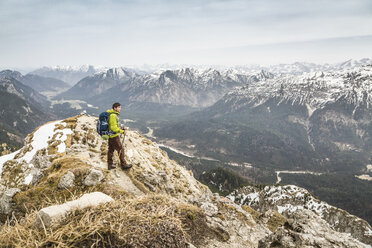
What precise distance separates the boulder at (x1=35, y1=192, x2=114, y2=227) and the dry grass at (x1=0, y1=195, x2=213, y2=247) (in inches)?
6.1

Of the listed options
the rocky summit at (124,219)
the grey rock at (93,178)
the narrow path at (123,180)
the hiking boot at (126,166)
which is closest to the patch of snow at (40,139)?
the rocky summit at (124,219)

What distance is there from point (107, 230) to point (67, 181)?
1047 centimetres

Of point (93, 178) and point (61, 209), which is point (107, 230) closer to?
point (61, 209)

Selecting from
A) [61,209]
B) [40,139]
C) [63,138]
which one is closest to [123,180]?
[61,209]

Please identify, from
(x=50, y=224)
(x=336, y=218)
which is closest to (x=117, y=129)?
(x=50, y=224)

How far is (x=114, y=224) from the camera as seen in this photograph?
4477 millimetres

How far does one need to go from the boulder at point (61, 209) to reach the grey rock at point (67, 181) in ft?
26.6

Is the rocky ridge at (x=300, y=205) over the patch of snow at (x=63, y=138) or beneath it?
beneath

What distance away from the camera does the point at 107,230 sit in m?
4.30

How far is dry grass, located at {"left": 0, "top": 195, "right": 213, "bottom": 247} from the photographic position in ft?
13.1

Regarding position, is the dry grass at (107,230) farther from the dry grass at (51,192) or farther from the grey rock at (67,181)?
the grey rock at (67,181)

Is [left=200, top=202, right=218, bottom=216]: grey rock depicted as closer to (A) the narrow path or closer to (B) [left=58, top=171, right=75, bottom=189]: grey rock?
(A) the narrow path

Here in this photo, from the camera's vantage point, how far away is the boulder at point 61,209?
4.67 metres

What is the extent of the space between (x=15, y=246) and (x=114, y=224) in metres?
1.80
